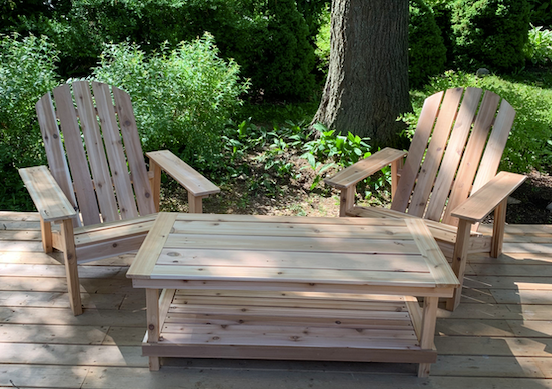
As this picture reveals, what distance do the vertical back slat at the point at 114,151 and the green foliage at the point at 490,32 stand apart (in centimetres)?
554

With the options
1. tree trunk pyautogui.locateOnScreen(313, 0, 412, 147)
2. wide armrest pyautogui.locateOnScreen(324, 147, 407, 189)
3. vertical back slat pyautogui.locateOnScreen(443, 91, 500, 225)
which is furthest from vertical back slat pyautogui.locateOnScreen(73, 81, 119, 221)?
tree trunk pyautogui.locateOnScreen(313, 0, 412, 147)

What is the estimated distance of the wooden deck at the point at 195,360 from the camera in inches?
82.1

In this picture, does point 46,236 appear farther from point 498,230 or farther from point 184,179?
point 498,230

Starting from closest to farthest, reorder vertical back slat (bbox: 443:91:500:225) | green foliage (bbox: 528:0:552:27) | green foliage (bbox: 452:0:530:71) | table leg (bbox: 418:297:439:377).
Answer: table leg (bbox: 418:297:439:377) → vertical back slat (bbox: 443:91:500:225) → green foliage (bbox: 452:0:530:71) → green foliage (bbox: 528:0:552:27)

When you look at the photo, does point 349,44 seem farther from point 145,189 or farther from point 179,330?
point 179,330

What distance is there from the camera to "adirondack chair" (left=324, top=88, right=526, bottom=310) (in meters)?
2.76

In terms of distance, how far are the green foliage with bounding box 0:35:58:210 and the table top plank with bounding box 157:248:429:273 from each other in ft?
7.03

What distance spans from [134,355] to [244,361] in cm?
48

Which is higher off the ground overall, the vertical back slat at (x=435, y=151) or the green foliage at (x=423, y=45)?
the green foliage at (x=423, y=45)

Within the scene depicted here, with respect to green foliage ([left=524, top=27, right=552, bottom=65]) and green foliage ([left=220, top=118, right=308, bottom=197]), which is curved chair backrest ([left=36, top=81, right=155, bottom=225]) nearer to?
green foliage ([left=220, top=118, right=308, bottom=197])

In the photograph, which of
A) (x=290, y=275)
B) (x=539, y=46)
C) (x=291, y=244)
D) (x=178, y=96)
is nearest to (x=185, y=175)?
(x=291, y=244)

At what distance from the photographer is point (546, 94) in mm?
6297

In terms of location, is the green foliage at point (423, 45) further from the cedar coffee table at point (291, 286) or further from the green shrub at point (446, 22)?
the cedar coffee table at point (291, 286)

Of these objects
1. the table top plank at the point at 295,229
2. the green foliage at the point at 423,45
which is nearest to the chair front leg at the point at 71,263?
the table top plank at the point at 295,229
